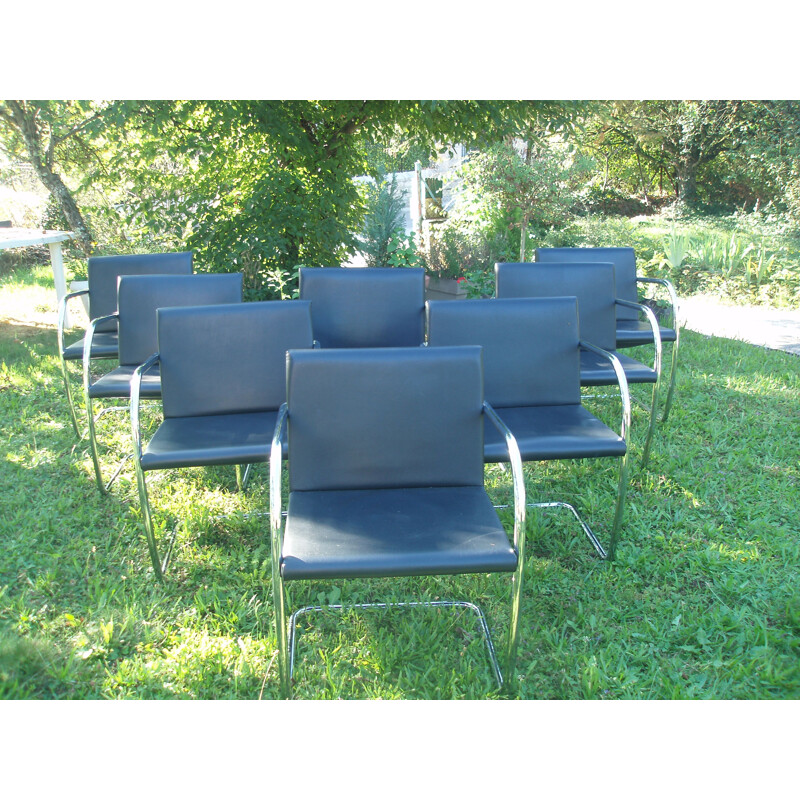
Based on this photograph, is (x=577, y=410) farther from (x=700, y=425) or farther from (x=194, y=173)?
(x=194, y=173)

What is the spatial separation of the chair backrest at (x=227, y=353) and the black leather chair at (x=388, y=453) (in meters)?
0.73

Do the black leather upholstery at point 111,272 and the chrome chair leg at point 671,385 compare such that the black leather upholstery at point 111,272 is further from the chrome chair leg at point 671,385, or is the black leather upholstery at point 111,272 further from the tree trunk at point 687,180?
the tree trunk at point 687,180

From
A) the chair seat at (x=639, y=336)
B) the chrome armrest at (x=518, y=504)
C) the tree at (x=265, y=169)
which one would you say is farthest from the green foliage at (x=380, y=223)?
the chrome armrest at (x=518, y=504)

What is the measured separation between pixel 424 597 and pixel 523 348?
1065 millimetres

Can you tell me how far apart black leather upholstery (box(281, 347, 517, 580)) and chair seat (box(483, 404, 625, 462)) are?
0.27m

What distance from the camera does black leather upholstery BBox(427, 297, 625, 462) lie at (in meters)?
2.63

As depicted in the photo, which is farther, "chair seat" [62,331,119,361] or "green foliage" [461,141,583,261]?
"green foliage" [461,141,583,261]

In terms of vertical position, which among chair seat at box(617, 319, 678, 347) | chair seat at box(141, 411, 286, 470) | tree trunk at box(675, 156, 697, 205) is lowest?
chair seat at box(141, 411, 286, 470)

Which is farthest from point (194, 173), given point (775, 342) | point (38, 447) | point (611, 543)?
point (775, 342)

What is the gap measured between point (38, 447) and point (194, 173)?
2.81 metres

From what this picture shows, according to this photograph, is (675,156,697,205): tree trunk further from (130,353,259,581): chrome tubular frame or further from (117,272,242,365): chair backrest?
(130,353,259,581): chrome tubular frame

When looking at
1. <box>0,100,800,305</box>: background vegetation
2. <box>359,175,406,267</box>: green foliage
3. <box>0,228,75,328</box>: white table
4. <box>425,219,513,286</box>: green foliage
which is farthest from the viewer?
<box>425,219,513,286</box>: green foliage

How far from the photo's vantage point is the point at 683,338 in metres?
5.64

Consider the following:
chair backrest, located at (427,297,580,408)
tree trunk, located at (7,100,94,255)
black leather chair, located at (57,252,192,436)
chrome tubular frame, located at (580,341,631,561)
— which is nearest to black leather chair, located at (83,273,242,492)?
black leather chair, located at (57,252,192,436)
